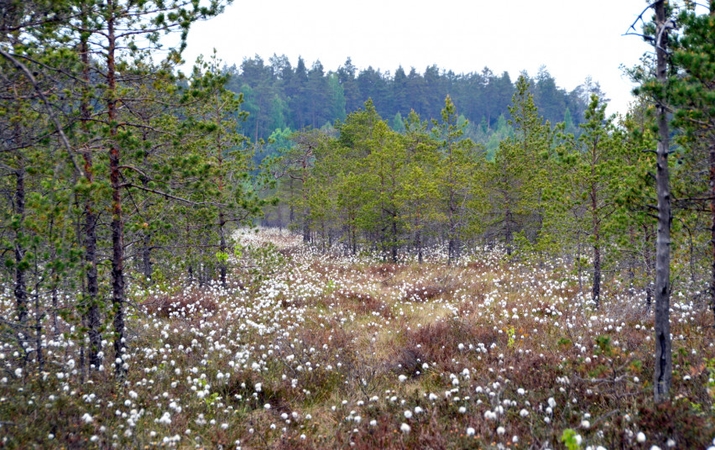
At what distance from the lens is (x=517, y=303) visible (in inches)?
553

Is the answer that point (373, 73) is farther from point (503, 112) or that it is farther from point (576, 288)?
point (576, 288)

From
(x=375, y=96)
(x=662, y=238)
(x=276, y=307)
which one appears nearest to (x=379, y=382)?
(x=662, y=238)

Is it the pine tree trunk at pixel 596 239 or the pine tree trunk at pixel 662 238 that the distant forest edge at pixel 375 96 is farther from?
the pine tree trunk at pixel 662 238

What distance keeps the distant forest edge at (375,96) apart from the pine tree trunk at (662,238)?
8335cm

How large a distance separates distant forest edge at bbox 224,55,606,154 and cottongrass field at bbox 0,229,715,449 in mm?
78684

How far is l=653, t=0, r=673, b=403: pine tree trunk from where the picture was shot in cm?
565

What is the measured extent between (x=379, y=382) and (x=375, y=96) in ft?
317

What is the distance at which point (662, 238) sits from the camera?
5.73 meters

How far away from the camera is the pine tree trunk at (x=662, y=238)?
223 inches

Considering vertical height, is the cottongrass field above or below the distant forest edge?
below

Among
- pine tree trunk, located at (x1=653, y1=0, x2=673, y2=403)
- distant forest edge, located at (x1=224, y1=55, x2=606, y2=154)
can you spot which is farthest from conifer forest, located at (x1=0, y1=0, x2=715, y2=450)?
distant forest edge, located at (x1=224, y1=55, x2=606, y2=154)

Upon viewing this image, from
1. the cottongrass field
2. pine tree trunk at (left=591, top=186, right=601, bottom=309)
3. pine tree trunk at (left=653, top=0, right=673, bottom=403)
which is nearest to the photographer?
the cottongrass field

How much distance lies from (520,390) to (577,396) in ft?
3.08

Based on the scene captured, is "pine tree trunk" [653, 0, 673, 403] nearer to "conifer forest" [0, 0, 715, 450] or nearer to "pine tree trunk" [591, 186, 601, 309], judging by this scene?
"conifer forest" [0, 0, 715, 450]
